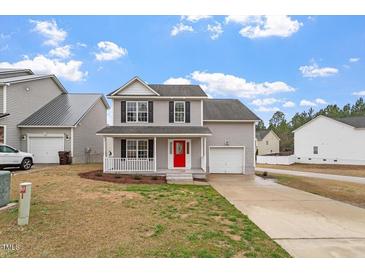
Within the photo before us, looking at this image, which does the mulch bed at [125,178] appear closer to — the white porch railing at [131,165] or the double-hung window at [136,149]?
the white porch railing at [131,165]

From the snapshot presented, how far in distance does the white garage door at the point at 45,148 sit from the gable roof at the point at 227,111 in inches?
466

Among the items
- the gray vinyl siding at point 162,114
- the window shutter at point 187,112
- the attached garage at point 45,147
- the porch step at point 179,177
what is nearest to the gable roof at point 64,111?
the attached garage at point 45,147

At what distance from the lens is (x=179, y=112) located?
17078 mm

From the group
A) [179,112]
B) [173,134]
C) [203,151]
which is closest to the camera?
[173,134]

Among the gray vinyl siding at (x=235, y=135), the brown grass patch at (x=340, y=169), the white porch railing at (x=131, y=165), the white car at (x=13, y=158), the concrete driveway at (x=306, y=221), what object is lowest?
the brown grass patch at (x=340, y=169)

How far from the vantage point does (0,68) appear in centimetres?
2558

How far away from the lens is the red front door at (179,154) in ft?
54.9

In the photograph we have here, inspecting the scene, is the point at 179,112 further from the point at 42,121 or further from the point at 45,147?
the point at 42,121

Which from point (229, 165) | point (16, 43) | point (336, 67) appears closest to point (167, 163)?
point (229, 165)

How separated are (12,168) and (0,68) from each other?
51.2 ft

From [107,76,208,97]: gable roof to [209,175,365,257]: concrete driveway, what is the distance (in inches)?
327

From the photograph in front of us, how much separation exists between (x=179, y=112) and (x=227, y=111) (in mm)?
4109

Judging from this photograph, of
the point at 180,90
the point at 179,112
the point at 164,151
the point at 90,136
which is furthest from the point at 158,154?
the point at 90,136
